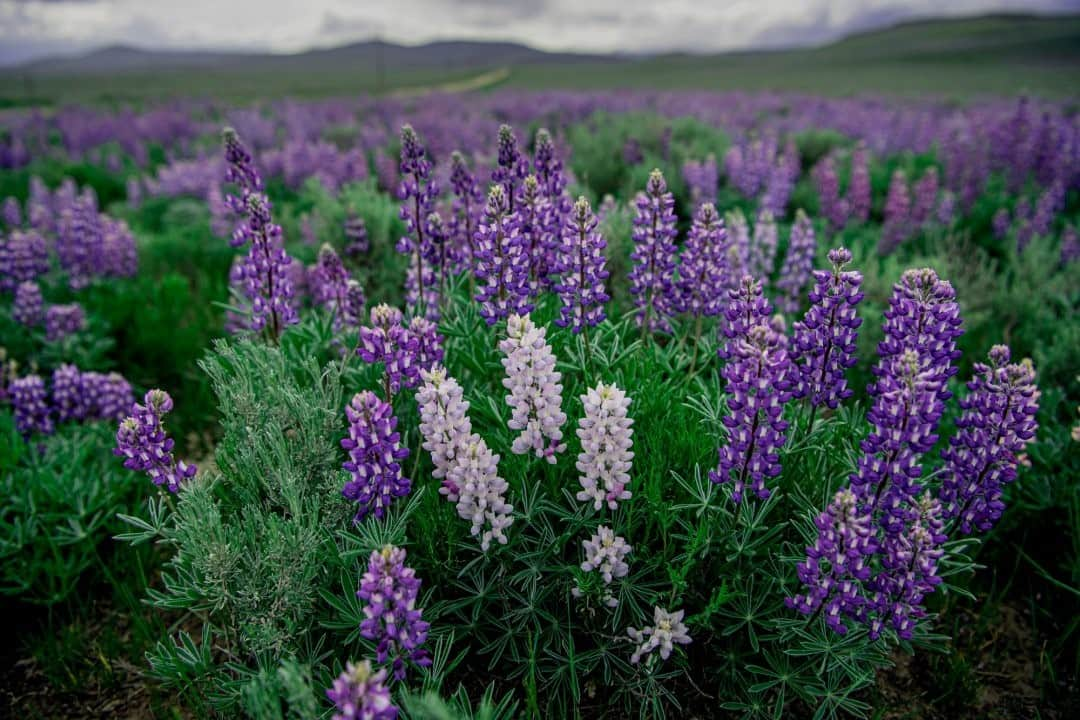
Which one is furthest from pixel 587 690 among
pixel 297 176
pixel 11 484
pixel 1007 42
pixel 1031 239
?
pixel 1007 42

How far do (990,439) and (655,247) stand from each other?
1496mm

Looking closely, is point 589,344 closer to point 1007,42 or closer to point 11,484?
point 11,484

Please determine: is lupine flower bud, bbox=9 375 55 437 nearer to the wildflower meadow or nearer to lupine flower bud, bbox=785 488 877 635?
the wildflower meadow

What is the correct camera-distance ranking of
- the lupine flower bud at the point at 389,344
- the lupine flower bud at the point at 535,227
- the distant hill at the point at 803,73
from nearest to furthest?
the lupine flower bud at the point at 389,344
the lupine flower bud at the point at 535,227
the distant hill at the point at 803,73

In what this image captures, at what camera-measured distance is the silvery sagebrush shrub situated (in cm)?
216

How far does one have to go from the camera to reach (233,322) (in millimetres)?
5027

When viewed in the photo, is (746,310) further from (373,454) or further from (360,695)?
(360,695)

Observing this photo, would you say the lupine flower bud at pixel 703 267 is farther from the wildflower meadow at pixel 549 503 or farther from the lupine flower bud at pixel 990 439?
the lupine flower bud at pixel 990 439

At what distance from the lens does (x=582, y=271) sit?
112 inches

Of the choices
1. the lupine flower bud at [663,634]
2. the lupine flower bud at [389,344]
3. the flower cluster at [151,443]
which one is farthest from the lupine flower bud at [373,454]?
the lupine flower bud at [663,634]

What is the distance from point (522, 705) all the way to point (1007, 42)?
102m

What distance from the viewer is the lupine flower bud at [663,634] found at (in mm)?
2266

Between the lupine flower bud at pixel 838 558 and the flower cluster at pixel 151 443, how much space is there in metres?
2.16

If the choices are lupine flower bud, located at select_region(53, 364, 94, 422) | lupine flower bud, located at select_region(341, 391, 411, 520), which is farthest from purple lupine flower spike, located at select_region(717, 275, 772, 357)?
lupine flower bud, located at select_region(53, 364, 94, 422)
